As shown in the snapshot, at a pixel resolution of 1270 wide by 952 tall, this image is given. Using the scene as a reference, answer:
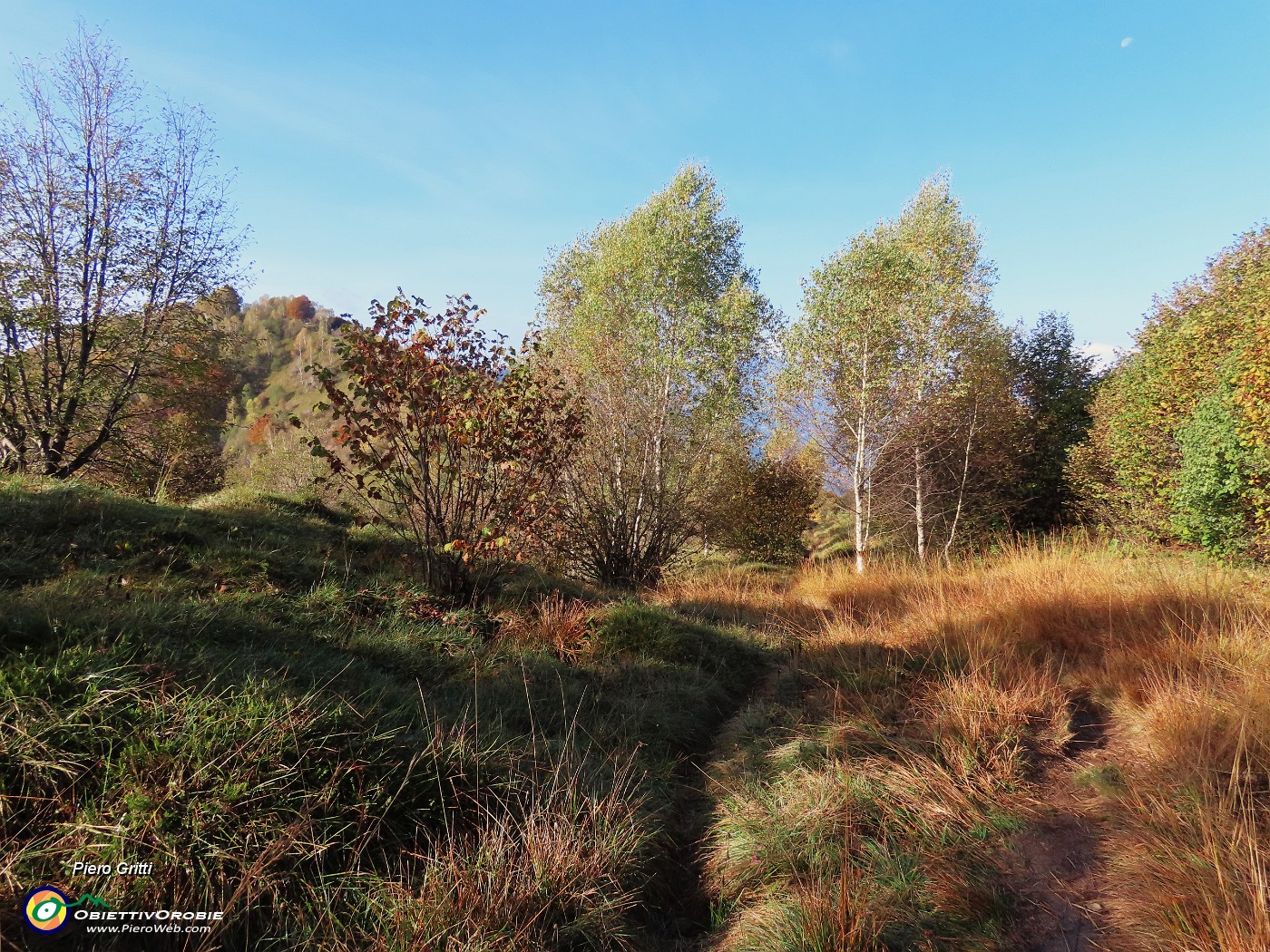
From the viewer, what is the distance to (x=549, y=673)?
14.4 feet

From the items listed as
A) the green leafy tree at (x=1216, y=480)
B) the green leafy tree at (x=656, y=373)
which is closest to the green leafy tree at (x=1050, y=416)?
the green leafy tree at (x=1216, y=480)

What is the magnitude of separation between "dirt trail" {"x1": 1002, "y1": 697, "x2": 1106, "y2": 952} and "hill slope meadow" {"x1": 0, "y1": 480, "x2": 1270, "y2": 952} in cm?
1

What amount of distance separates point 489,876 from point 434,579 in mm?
3867

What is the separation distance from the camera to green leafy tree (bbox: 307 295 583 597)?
4.93 metres

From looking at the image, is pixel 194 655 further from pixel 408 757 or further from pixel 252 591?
pixel 252 591

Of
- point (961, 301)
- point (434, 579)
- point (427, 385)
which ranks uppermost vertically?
point (961, 301)

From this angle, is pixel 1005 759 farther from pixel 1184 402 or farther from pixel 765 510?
pixel 765 510

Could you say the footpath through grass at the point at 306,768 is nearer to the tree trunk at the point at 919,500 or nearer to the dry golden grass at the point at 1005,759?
the dry golden grass at the point at 1005,759

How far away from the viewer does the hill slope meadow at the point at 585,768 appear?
189 centimetres

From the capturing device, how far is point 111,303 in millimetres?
9312

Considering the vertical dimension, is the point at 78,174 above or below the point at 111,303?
above

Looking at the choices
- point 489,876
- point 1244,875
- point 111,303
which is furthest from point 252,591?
point 111,303

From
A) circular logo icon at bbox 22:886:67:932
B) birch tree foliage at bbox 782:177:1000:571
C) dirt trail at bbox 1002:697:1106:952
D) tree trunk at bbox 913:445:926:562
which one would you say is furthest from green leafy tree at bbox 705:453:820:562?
circular logo icon at bbox 22:886:67:932

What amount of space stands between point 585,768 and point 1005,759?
2490 millimetres
